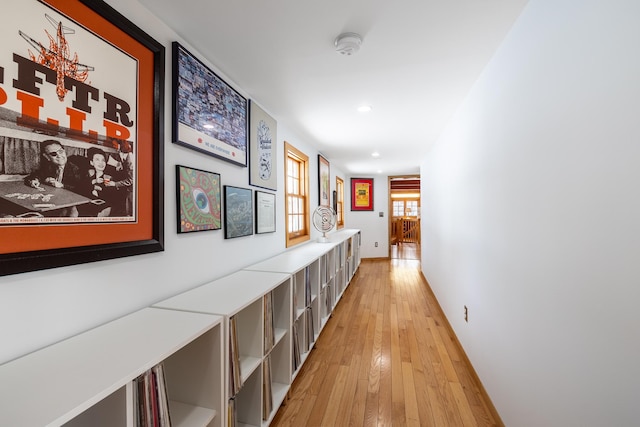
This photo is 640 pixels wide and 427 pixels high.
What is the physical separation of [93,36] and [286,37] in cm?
86

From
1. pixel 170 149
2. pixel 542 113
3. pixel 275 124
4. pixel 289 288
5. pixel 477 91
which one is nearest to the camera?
pixel 542 113

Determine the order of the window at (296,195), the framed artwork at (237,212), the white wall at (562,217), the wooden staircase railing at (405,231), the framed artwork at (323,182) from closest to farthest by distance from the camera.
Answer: the white wall at (562,217)
the framed artwork at (237,212)
the window at (296,195)
the framed artwork at (323,182)
the wooden staircase railing at (405,231)

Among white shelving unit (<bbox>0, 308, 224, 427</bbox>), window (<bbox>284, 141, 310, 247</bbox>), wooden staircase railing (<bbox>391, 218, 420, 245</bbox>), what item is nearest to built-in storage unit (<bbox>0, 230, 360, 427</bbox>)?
white shelving unit (<bbox>0, 308, 224, 427</bbox>)

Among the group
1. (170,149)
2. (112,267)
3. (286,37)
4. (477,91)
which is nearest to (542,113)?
(477,91)

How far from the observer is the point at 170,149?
1.40 metres

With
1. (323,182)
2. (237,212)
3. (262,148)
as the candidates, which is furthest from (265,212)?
(323,182)

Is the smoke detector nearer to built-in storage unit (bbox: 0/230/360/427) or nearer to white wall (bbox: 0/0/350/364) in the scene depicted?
white wall (bbox: 0/0/350/364)

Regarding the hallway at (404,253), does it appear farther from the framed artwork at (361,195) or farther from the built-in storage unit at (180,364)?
the built-in storage unit at (180,364)

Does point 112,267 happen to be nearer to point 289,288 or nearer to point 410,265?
point 289,288

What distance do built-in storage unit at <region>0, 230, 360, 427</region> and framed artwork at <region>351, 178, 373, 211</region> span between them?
5.06 metres

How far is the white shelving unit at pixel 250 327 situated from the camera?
1.21 metres

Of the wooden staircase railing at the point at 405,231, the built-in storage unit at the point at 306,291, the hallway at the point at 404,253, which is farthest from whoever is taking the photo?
the wooden staircase railing at the point at 405,231

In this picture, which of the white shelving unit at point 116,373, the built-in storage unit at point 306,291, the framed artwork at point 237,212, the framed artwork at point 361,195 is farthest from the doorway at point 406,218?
the white shelving unit at point 116,373

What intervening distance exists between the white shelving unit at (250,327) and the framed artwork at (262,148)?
91cm
